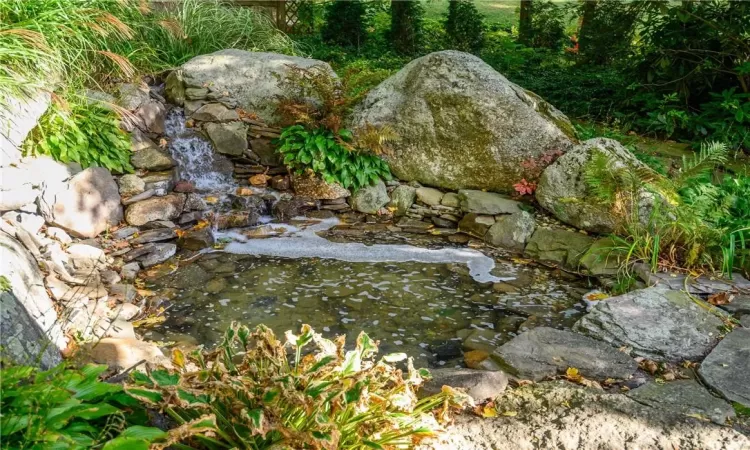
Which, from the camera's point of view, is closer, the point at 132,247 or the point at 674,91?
the point at 132,247

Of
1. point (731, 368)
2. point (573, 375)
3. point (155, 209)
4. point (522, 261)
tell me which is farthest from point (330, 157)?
point (731, 368)

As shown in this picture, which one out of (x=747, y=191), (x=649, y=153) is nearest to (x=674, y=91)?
(x=649, y=153)

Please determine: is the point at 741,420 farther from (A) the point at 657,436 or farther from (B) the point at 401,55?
(B) the point at 401,55

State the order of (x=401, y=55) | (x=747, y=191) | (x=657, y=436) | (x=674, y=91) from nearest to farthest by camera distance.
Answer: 1. (x=657, y=436)
2. (x=747, y=191)
3. (x=674, y=91)
4. (x=401, y=55)

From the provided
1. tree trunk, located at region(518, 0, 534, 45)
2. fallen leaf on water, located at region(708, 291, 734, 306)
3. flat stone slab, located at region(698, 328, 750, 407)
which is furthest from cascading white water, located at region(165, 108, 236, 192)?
tree trunk, located at region(518, 0, 534, 45)

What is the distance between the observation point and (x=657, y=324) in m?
3.93

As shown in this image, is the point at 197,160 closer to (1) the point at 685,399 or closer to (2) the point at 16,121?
(2) the point at 16,121

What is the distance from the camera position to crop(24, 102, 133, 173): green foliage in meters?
5.16

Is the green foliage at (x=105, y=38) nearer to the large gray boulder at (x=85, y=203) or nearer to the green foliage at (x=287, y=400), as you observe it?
the large gray boulder at (x=85, y=203)

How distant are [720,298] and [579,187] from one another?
5.90 ft

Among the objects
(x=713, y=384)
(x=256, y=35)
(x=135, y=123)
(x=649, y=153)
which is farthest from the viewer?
(x=256, y=35)

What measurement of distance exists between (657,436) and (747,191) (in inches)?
126

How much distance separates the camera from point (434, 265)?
5.30 meters

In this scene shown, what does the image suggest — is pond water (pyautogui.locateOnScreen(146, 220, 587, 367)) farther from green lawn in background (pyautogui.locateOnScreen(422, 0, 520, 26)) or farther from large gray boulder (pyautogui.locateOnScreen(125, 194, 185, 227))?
green lawn in background (pyautogui.locateOnScreen(422, 0, 520, 26))
